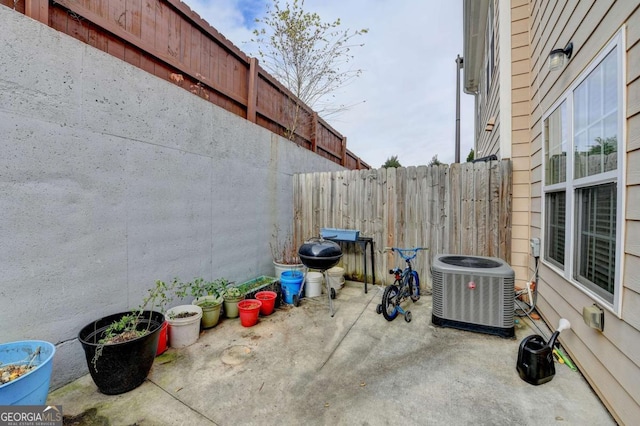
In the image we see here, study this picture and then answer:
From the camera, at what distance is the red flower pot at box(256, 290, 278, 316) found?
3229 mm

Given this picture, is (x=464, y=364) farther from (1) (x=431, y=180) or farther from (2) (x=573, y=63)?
(2) (x=573, y=63)

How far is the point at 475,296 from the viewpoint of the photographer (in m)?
2.75

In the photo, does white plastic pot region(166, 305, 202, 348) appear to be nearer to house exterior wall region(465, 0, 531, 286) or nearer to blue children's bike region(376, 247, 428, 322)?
blue children's bike region(376, 247, 428, 322)

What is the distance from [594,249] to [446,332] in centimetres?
149

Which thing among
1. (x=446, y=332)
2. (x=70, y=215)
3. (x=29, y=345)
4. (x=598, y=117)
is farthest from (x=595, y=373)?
(x=70, y=215)

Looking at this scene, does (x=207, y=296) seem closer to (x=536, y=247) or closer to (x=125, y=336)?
(x=125, y=336)

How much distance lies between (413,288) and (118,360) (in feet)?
10.8

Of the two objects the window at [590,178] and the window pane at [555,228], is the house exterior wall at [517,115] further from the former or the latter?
the window at [590,178]

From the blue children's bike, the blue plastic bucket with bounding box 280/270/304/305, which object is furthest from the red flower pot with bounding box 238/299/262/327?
the blue children's bike

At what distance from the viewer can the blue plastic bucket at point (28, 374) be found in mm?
1366

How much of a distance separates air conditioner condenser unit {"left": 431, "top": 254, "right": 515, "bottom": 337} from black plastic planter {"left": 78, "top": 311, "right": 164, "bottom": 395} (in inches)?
107

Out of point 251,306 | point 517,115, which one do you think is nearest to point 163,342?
point 251,306

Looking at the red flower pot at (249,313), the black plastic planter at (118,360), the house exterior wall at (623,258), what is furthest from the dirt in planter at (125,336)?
the house exterior wall at (623,258)

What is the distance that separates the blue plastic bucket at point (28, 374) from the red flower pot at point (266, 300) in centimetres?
187
